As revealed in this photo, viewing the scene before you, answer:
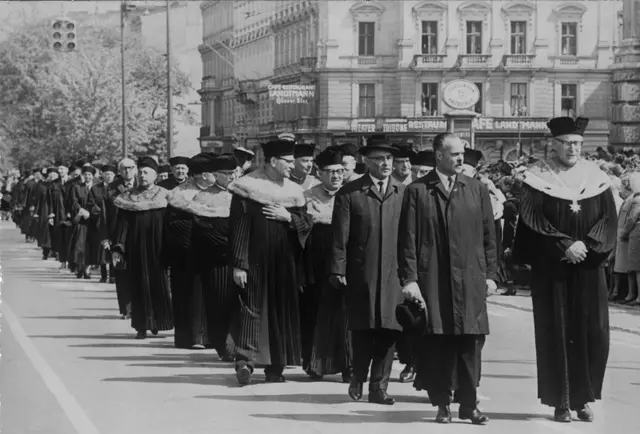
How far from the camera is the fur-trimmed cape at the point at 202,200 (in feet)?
60.1

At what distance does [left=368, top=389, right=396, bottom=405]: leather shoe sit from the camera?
1387 centimetres

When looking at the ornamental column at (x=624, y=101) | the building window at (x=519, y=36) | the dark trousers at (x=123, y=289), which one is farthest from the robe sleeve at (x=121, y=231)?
the building window at (x=519, y=36)

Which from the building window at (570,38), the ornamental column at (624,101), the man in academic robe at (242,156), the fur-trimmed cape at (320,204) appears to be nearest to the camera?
the fur-trimmed cape at (320,204)

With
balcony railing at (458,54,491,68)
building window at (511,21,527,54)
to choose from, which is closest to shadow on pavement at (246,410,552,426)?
balcony railing at (458,54,491,68)

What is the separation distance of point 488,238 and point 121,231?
8821 mm

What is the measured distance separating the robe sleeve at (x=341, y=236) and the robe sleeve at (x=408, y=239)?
1.46 meters

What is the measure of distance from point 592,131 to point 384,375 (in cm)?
8612

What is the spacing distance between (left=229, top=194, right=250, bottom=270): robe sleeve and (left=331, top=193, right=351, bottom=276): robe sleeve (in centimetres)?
141

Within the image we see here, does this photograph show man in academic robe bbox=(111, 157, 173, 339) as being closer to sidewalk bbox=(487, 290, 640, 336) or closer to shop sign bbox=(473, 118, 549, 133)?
sidewalk bbox=(487, 290, 640, 336)

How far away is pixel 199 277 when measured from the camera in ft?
61.8

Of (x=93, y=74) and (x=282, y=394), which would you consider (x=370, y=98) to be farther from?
(x=282, y=394)

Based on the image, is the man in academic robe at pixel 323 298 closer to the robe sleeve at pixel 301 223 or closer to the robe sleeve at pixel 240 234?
the robe sleeve at pixel 301 223

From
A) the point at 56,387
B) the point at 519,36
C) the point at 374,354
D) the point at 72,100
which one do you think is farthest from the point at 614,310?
the point at 519,36

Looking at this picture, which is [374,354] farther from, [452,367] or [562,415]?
[562,415]
